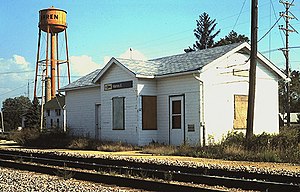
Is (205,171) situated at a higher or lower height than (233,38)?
lower

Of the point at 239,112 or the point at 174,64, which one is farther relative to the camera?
the point at 174,64

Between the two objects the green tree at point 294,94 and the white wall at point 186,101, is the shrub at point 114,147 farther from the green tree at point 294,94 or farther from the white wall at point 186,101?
the green tree at point 294,94

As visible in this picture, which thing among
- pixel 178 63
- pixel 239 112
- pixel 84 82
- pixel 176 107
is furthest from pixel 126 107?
pixel 84 82

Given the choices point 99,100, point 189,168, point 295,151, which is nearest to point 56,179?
point 189,168

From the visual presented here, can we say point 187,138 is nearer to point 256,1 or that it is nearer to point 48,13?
point 256,1

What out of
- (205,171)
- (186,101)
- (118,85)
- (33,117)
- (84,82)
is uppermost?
(84,82)

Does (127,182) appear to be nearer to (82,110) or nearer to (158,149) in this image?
(158,149)

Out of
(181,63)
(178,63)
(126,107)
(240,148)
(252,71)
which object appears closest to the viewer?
(240,148)

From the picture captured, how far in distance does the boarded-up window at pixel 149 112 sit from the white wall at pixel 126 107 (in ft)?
1.46

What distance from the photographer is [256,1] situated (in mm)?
20125

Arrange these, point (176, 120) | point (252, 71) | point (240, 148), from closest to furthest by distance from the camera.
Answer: point (240, 148) → point (252, 71) → point (176, 120)

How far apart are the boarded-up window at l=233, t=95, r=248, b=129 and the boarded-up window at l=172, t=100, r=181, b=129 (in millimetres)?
2791

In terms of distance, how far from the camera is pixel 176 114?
23.0 meters

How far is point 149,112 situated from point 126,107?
1.32 meters
